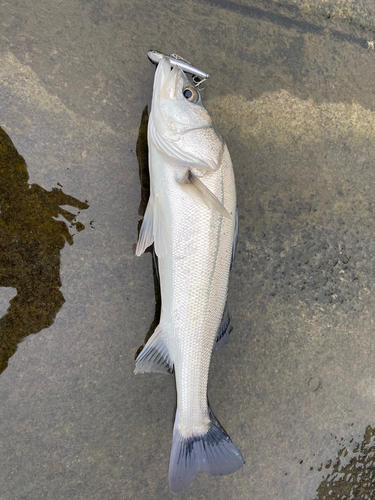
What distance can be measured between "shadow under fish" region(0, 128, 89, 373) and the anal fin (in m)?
0.57

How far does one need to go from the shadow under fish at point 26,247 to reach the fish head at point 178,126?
0.65 m

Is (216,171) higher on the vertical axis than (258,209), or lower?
higher

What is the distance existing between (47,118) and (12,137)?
22cm

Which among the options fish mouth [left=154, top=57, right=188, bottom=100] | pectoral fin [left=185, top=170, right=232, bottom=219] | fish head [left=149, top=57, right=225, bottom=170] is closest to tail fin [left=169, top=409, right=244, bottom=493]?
pectoral fin [left=185, top=170, right=232, bottom=219]

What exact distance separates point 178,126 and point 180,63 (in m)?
0.44

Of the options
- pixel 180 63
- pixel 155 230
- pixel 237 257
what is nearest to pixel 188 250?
pixel 155 230

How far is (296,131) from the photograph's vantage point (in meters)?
2.24

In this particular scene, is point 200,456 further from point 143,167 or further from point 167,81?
point 167,81

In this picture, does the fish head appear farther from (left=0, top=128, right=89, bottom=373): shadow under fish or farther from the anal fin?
the anal fin

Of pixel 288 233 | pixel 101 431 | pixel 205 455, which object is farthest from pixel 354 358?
pixel 101 431

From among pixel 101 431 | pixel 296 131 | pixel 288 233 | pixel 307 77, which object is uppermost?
pixel 307 77

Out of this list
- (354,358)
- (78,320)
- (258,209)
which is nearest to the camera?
(78,320)

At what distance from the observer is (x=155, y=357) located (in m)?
1.80

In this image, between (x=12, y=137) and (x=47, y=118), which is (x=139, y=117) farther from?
(x=12, y=137)
